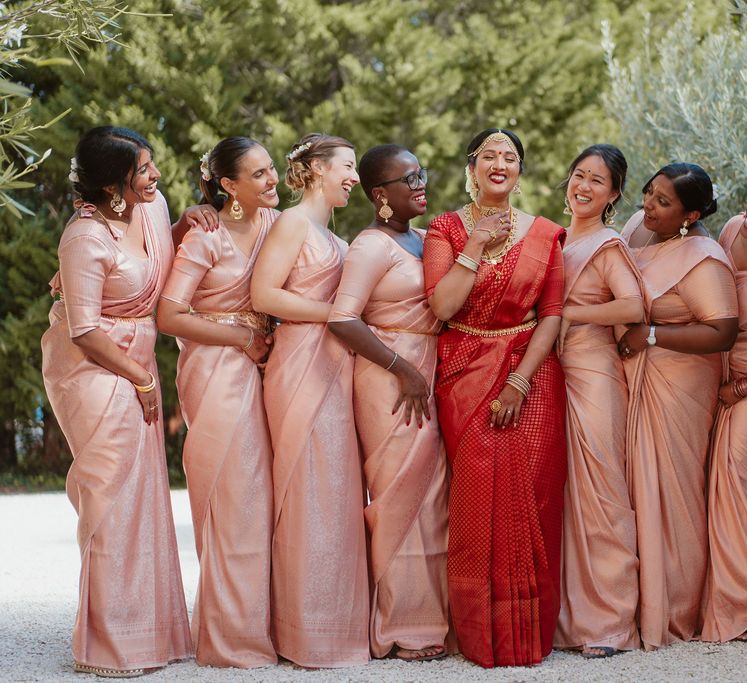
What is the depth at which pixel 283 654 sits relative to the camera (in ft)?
17.7

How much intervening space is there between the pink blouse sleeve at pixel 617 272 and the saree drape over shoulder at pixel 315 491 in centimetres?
131

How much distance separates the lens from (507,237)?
5.53 meters

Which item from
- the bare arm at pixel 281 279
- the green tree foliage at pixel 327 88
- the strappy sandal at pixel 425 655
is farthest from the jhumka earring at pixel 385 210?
the green tree foliage at pixel 327 88

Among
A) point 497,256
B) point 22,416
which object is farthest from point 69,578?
point 22,416

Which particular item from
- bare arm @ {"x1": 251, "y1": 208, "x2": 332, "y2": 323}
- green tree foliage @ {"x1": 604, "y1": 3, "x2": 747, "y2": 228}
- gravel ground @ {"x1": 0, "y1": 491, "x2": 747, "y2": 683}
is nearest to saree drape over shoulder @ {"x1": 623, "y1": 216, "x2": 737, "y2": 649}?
gravel ground @ {"x1": 0, "y1": 491, "x2": 747, "y2": 683}

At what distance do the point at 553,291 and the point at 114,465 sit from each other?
2210mm

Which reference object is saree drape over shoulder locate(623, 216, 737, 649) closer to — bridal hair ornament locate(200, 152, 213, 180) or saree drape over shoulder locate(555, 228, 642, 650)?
saree drape over shoulder locate(555, 228, 642, 650)

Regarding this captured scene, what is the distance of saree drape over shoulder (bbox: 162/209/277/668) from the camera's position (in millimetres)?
5363

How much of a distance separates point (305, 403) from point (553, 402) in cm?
118

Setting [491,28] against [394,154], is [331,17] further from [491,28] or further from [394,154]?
[394,154]

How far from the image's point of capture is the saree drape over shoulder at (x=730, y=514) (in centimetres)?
566

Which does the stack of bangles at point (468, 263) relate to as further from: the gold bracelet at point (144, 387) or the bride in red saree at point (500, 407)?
the gold bracelet at point (144, 387)

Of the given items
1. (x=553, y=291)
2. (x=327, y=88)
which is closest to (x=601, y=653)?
(x=553, y=291)

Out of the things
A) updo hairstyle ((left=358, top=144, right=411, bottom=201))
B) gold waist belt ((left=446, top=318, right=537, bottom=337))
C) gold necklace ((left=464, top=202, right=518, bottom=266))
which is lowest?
gold waist belt ((left=446, top=318, right=537, bottom=337))
